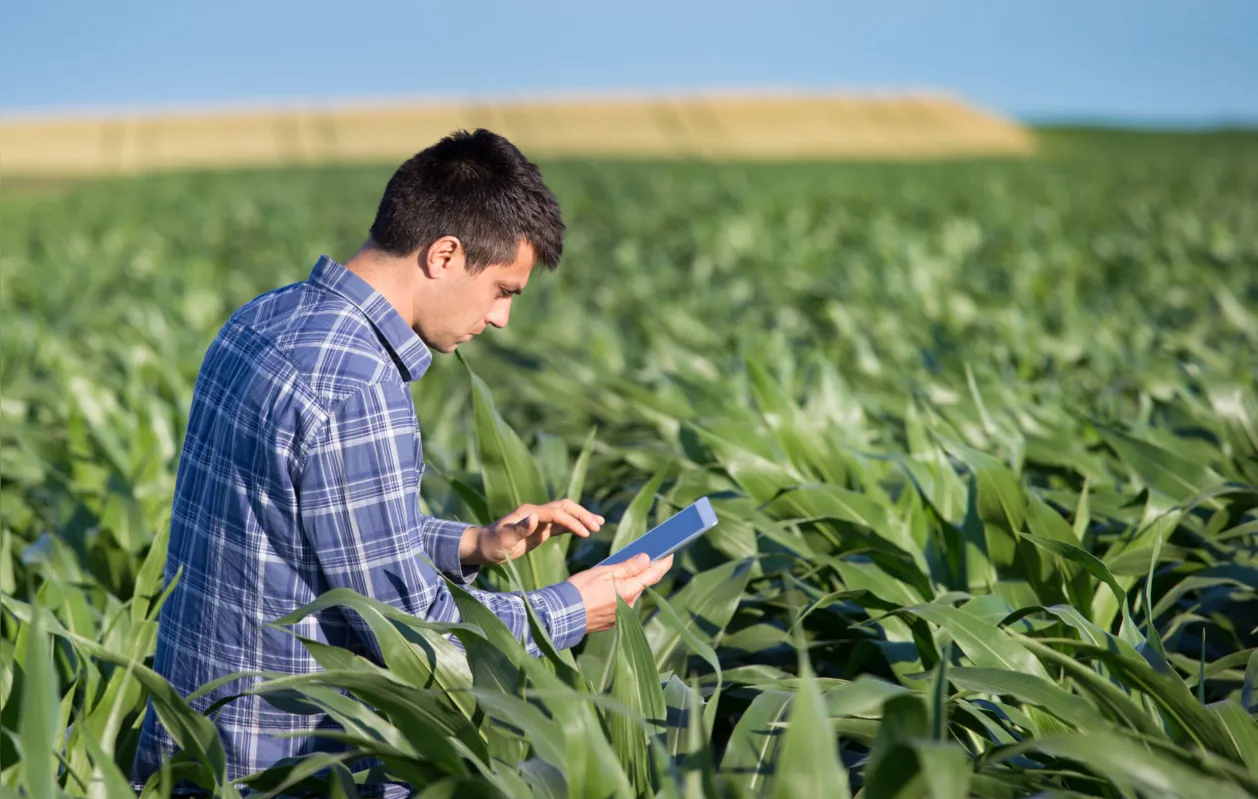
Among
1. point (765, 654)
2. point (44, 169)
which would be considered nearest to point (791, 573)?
point (765, 654)

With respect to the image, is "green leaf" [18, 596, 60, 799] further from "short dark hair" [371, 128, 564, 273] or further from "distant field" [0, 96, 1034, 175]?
"distant field" [0, 96, 1034, 175]

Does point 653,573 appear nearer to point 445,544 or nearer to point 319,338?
point 445,544

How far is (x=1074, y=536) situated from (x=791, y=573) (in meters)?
0.56

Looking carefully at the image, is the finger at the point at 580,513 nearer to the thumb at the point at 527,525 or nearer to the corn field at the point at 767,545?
the thumb at the point at 527,525

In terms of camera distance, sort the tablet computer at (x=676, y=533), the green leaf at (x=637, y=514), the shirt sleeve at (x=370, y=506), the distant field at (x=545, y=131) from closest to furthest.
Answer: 1. the shirt sleeve at (x=370, y=506)
2. the tablet computer at (x=676, y=533)
3. the green leaf at (x=637, y=514)
4. the distant field at (x=545, y=131)

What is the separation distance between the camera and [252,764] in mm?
1710

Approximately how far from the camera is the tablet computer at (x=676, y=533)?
182 centimetres

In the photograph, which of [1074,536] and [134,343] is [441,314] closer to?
[1074,536]

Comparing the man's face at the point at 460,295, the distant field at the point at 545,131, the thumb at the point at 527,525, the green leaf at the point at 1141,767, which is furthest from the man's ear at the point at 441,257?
the distant field at the point at 545,131

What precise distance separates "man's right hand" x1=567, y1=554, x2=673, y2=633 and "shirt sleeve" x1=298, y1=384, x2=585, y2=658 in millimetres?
126

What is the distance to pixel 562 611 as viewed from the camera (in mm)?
1726

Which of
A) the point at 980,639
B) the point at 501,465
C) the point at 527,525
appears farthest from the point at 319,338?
the point at 980,639

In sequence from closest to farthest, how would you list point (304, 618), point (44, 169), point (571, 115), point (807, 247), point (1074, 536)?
point (304, 618), point (1074, 536), point (807, 247), point (44, 169), point (571, 115)

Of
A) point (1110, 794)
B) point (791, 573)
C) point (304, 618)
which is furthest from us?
point (791, 573)
